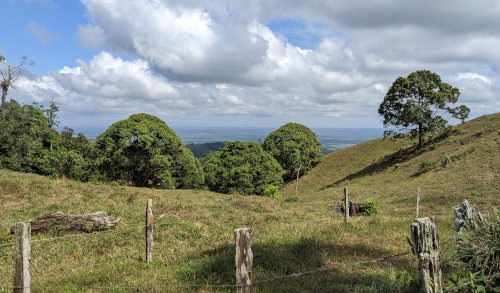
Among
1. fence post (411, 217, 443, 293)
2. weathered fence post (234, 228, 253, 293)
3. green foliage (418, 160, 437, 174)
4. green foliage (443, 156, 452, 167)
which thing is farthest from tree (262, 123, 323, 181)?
weathered fence post (234, 228, 253, 293)

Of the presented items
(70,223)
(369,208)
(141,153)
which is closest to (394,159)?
(369,208)

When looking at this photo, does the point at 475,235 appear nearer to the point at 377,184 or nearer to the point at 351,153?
the point at 377,184

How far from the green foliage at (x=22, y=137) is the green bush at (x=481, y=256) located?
2076 inches

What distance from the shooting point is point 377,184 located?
38312 mm

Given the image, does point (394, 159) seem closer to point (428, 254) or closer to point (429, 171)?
point (429, 171)

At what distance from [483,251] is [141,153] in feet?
125

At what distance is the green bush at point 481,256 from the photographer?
536 centimetres

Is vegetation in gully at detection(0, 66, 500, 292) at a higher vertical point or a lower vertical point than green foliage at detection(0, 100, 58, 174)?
lower

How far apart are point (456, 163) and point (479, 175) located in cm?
646

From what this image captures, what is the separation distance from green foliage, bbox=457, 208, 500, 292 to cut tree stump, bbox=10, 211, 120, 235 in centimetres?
1367

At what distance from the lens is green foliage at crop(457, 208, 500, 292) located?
5.42 meters

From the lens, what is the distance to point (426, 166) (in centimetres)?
3725

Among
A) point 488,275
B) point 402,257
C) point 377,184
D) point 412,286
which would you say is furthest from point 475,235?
point 377,184

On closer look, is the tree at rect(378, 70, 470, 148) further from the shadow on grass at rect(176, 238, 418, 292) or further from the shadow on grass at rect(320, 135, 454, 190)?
the shadow on grass at rect(176, 238, 418, 292)
